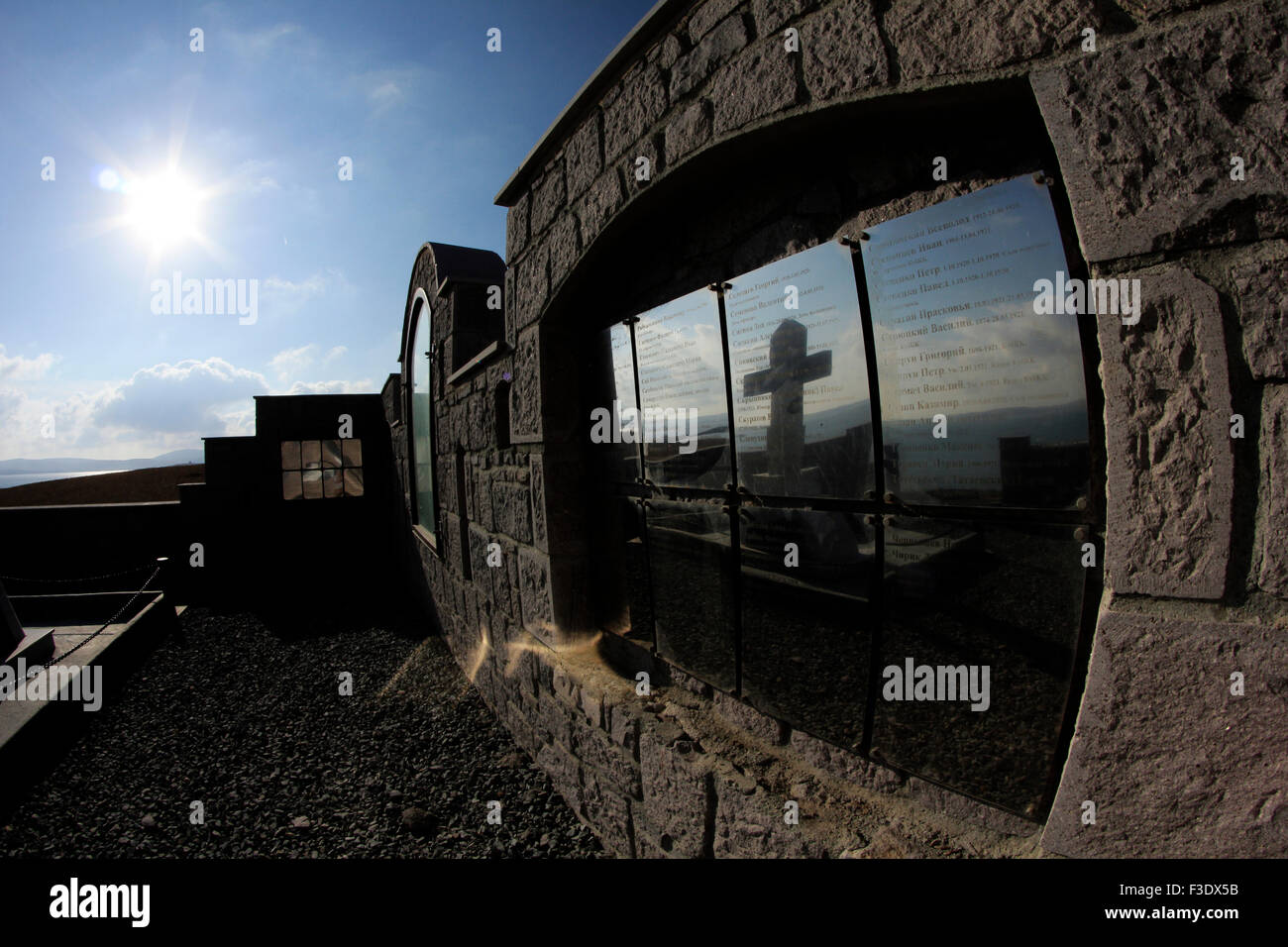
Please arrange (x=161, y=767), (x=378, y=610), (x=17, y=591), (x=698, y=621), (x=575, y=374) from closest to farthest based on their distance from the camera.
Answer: (x=698, y=621)
(x=575, y=374)
(x=161, y=767)
(x=378, y=610)
(x=17, y=591)

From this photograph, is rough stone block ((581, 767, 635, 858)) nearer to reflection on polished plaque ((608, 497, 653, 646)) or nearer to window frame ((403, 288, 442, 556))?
reflection on polished plaque ((608, 497, 653, 646))

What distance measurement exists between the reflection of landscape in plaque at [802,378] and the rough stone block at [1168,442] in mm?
542

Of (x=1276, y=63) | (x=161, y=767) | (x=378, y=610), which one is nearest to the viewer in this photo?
(x=1276, y=63)

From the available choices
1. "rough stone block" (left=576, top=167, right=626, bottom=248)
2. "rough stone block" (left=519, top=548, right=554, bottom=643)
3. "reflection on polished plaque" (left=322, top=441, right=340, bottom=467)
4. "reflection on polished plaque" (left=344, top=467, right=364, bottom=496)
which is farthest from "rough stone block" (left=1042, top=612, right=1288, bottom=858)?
"reflection on polished plaque" (left=322, top=441, right=340, bottom=467)

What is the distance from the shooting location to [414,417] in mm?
7223

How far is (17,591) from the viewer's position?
25.6 feet

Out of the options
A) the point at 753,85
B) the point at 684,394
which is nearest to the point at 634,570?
the point at 684,394

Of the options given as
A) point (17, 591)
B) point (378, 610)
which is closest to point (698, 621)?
point (378, 610)

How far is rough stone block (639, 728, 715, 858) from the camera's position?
6.04 feet

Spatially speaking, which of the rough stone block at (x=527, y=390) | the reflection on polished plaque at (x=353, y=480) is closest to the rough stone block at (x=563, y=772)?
the rough stone block at (x=527, y=390)

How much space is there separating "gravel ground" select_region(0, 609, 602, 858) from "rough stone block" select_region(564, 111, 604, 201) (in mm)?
2928

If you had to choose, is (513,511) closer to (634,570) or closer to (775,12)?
(634,570)

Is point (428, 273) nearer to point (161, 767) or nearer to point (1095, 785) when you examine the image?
point (161, 767)

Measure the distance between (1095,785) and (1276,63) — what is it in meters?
1.20
